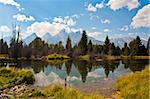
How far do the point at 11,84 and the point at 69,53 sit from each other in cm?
5371

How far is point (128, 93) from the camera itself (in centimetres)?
1162

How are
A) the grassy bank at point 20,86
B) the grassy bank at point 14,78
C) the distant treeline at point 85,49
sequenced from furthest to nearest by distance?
the distant treeline at point 85,49
the grassy bank at point 14,78
the grassy bank at point 20,86

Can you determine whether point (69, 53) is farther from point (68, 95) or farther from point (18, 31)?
point (68, 95)

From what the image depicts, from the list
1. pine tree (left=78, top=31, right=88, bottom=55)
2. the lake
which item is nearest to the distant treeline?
pine tree (left=78, top=31, right=88, bottom=55)

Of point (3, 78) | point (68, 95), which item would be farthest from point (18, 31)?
point (68, 95)

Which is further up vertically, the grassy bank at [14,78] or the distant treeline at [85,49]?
the distant treeline at [85,49]

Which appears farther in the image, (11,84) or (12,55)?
(12,55)

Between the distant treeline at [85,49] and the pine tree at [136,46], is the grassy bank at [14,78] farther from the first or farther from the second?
the pine tree at [136,46]

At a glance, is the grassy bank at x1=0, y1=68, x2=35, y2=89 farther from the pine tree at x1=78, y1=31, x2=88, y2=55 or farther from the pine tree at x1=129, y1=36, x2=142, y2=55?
the pine tree at x1=129, y1=36, x2=142, y2=55

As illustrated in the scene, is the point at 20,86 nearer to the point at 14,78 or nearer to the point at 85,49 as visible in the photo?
the point at 14,78

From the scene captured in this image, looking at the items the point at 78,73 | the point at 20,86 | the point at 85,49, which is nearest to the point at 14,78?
the point at 20,86

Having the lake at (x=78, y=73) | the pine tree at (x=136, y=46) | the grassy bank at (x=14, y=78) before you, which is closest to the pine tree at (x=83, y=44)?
the pine tree at (x=136, y=46)

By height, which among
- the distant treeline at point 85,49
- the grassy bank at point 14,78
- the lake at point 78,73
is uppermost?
the distant treeline at point 85,49

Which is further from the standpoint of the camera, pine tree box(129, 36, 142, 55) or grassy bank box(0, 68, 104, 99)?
pine tree box(129, 36, 142, 55)
